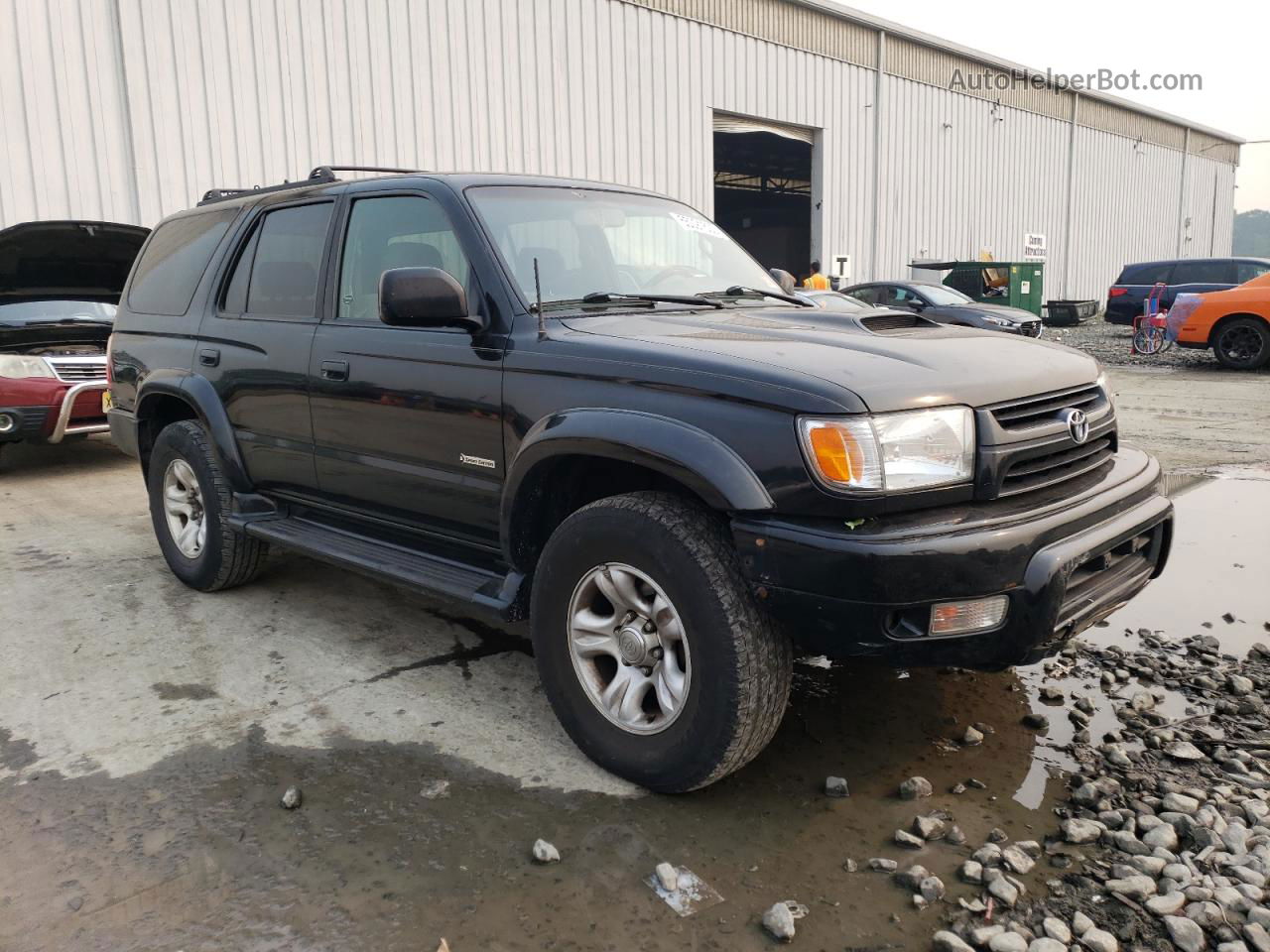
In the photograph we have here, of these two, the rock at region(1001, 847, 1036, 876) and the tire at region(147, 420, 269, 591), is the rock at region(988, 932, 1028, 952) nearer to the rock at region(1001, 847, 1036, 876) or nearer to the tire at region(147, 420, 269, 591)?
the rock at region(1001, 847, 1036, 876)

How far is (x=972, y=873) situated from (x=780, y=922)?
0.52 m

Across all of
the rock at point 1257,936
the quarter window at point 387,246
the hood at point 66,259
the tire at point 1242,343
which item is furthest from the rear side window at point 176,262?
the tire at point 1242,343

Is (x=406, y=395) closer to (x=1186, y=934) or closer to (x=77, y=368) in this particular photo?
(x=1186, y=934)

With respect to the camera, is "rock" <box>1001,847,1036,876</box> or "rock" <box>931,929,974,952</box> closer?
"rock" <box>931,929,974,952</box>

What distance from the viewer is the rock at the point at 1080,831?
2473 mm

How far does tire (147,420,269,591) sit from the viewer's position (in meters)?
4.36

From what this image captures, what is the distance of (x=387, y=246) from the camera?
363cm

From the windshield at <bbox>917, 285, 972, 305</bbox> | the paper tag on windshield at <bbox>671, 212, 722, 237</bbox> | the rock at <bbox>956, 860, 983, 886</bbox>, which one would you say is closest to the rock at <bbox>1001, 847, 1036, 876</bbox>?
the rock at <bbox>956, 860, 983, 886</bbox>

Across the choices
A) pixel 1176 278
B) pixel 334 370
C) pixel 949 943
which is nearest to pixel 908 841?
pixel 949 943

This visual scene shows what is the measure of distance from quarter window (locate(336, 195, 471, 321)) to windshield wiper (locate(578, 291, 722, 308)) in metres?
0.46

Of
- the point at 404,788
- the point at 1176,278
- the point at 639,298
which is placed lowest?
the point at 404,788

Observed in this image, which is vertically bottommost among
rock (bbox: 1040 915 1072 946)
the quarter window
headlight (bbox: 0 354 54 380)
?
rock (bbox: 1040 915 1072 946)

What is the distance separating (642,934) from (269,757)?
1451 millimetres

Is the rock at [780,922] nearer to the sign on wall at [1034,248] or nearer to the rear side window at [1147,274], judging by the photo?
the rear side window at [1147,274]
